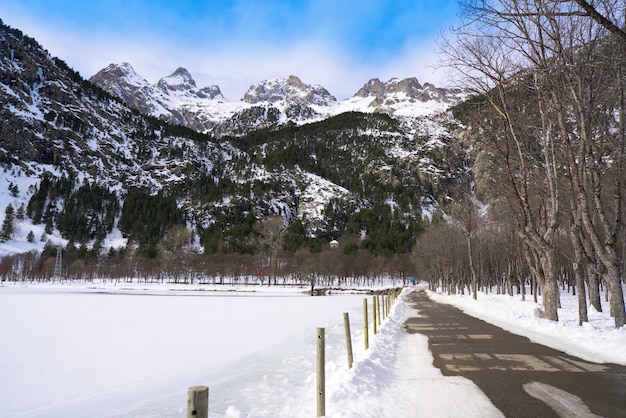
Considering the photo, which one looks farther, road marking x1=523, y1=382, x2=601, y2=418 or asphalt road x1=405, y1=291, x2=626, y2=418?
asphalt road x1=405, y1=291, x2=626, y2=418

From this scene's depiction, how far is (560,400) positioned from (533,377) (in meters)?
1.47

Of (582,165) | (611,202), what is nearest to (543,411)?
(582,165)

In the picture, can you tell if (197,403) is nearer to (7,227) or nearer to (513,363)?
(513,363)

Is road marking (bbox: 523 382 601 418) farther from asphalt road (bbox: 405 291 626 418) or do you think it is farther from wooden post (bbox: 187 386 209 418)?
wooden post (bbox: 187 386 209 418)

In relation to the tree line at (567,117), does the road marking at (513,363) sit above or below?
below

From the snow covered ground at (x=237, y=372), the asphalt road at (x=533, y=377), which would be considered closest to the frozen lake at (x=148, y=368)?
the snow covered ground at (x=237, y=372)

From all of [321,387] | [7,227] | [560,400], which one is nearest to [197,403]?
[321,387]

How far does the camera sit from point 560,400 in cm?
567

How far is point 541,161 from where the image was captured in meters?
18.6

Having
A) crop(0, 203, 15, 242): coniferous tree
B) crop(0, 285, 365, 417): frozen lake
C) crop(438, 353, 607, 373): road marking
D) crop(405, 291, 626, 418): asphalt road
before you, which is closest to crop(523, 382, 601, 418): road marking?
crop(405, 291, 626, 418): asphalt road

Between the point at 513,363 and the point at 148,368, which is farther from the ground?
the point at 513,363

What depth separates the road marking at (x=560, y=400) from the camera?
5.10m

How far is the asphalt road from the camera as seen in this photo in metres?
5.35

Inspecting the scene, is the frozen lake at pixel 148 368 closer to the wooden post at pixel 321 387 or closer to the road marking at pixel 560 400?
the wooden post at pixel 321 387
